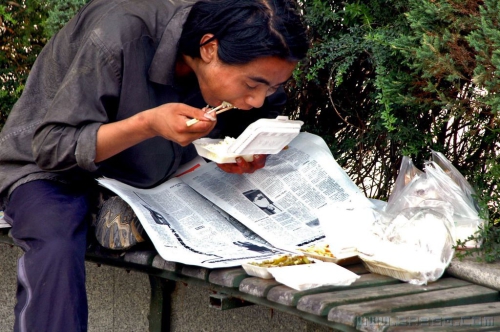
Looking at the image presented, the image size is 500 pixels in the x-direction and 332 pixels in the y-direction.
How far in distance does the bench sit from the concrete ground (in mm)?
384

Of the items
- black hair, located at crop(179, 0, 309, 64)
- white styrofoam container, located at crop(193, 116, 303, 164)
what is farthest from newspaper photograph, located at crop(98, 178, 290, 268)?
black hair, located at crop(179, 0, 309, 64)

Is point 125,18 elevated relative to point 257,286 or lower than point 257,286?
elevated

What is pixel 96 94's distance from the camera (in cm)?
237

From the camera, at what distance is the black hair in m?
2.32

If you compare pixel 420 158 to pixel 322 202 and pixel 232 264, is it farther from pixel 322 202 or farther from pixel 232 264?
pixel 232 264

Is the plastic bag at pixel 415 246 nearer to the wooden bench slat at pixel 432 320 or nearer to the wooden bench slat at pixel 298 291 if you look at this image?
the wooden bench slat at pixel 298 291

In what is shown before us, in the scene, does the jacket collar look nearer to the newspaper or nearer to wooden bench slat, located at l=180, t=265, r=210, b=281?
the newspaper

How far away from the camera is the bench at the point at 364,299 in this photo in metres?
1.81

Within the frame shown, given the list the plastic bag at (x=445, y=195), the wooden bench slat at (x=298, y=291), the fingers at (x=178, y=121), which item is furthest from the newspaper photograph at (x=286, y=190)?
the fingers at (x=178, y=121)

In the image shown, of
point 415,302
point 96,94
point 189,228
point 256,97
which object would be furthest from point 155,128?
point 415,302

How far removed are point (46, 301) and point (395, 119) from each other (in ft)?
4.44

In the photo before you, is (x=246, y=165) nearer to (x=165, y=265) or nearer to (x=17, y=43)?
(x=165, y=265)

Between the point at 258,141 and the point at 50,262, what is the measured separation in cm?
74

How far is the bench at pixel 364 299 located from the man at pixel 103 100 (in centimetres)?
34
